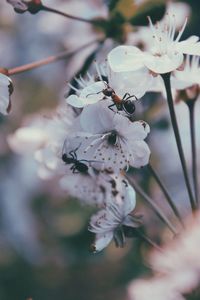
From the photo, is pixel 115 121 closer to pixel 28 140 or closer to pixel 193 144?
pixel 193 144

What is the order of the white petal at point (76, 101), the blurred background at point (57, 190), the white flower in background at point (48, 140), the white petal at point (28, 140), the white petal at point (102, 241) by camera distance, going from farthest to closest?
the blurred background at point (57, 190) < the white petal at point (28, 140) < the white flower in background at point (48, 140) < the white petal at point (102, 241) < the white petal at point (76, 101)

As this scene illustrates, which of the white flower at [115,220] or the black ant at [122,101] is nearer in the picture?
the black ant at [122,101]

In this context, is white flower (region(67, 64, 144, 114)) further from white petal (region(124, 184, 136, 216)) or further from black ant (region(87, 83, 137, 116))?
white petal (region(124, 184, 136, 216))

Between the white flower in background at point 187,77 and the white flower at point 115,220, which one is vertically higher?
the white flower in background at point 187,77

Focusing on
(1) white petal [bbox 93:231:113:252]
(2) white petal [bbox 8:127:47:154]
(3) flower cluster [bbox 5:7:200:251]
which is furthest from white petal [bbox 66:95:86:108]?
(2) white petal [bbox 8:127:47:154]

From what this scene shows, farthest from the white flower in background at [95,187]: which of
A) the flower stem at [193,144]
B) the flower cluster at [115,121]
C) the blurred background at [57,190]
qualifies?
the blurred background at [57,190]

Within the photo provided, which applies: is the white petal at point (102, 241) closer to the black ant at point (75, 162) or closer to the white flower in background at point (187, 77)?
the black ant at point (75, 162)
